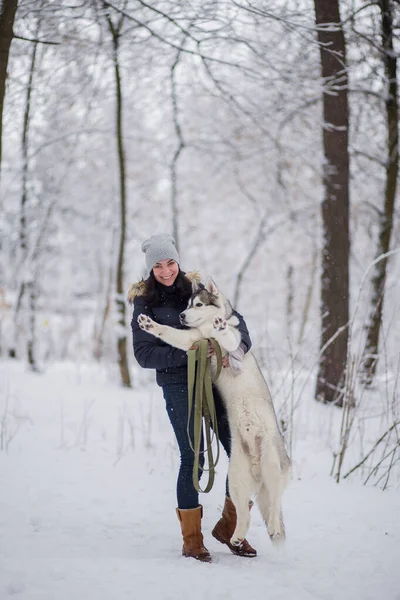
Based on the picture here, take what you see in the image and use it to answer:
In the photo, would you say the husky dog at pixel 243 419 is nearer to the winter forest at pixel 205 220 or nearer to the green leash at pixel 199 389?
the green leash at pixel 199 389

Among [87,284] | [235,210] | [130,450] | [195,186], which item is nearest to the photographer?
[130,450]

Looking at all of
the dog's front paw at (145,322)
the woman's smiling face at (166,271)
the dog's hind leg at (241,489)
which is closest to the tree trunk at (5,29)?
the woman's smiling face at (166,271)

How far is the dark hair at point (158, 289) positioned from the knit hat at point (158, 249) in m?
0.08

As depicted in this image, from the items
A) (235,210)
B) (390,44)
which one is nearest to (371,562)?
(390,44)

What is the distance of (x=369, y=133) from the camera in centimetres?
816

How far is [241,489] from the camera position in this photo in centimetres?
254

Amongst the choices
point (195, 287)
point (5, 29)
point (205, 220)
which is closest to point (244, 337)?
point (195, 287)

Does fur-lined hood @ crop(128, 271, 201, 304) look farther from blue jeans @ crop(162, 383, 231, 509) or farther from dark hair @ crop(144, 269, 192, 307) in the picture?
blue jeans @ crop(162, 383, 231, 509)

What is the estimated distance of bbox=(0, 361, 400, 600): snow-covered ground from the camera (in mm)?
2299

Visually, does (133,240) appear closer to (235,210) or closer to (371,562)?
(235,210)

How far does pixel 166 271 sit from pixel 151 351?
0.51 metres

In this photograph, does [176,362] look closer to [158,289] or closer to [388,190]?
[158,289]

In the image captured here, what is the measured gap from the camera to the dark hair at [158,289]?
2830 mm

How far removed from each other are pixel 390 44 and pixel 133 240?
7.97 m
